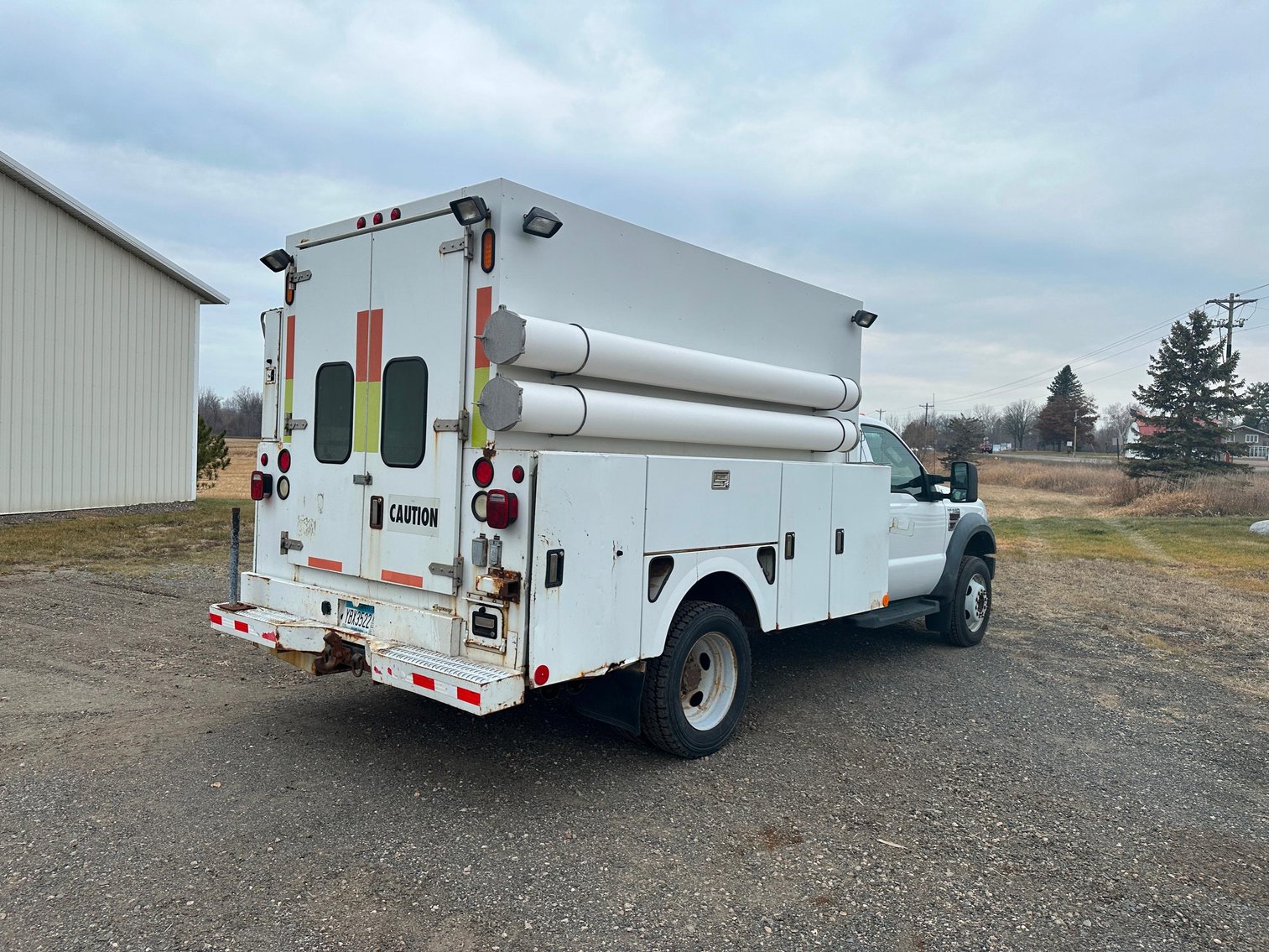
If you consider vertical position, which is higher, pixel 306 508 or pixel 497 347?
pixel 497 347

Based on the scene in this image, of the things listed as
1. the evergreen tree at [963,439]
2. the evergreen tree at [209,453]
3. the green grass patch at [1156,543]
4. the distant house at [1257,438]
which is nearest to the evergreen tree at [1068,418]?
the distant house at [1257,438]

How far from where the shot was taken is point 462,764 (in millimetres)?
4500

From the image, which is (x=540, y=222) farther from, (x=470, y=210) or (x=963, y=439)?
(x=963, y=439)

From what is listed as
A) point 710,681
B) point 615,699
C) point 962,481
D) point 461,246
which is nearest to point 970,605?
point 962,481

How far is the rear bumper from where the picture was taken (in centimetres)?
362

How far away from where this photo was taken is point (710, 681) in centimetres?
491

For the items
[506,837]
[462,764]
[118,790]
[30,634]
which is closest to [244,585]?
[118,790]

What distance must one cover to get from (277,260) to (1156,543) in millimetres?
18362

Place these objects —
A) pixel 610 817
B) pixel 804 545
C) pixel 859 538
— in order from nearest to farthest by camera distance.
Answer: pixel 610 817, pixel 804 545, pixel 859 538

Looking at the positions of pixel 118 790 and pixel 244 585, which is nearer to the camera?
pixel 118 790

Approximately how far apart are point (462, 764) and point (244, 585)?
173 centimetres

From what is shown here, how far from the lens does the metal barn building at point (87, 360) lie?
14.3 m

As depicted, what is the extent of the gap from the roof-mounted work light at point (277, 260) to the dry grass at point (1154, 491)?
2619cm

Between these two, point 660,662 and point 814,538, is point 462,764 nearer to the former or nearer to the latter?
point 660,662
